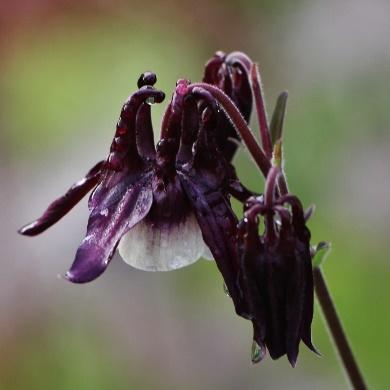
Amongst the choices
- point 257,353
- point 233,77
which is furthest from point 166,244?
point 233,77

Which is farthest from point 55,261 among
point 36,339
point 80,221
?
point 36,339

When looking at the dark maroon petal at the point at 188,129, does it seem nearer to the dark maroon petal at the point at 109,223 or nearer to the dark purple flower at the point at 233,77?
the dark maroon petal at the point at 109,223

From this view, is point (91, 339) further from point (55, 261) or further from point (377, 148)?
point (377, 148)

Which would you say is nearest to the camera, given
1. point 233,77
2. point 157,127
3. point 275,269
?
point 275,269

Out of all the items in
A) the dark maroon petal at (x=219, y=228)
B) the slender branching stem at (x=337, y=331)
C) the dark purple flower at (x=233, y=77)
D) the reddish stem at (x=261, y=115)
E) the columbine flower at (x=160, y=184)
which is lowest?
the slender branching stem at (x=337, y=331)

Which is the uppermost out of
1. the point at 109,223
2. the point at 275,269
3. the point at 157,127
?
the point at 157,127

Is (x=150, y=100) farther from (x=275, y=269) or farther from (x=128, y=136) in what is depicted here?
(x=275, y=269)

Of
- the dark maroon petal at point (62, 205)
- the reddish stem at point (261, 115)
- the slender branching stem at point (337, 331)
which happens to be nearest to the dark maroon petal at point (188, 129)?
the dark maroon petal at point (62, 205)
